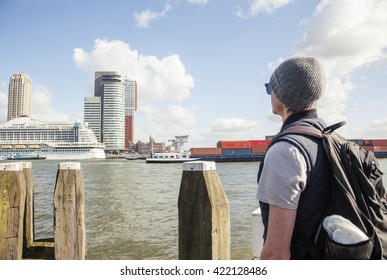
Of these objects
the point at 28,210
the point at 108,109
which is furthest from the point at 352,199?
the point at 108,109

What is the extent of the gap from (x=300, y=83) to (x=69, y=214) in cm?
221

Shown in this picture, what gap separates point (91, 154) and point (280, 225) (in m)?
66.8

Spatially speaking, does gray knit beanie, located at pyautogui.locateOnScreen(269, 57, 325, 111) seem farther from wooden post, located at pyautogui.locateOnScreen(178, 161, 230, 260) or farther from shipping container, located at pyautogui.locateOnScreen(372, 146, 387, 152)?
shipping container, located at pyautogui.locateOnScreen(372, 146, 387, 152)

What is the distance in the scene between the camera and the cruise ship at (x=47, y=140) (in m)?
61.2

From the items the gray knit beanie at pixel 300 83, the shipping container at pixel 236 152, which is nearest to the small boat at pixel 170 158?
the shipping container at pixel 236 152

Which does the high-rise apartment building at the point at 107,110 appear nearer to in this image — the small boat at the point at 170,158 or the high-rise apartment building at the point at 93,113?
the high-rise apartment building at the point at 93,113

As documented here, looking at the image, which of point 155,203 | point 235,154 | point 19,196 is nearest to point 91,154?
point 235,154

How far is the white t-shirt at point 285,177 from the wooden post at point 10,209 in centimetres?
223

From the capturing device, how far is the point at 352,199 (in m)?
0.90

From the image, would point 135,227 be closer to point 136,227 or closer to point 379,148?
point 136,227

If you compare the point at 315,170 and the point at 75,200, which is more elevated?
the point at 315,170

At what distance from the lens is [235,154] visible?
183ft

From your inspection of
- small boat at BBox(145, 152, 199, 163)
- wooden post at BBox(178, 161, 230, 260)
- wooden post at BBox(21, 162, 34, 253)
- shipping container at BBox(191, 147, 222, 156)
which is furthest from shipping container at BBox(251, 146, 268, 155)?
wooden post at BBox(178, 161, 230, 260)
